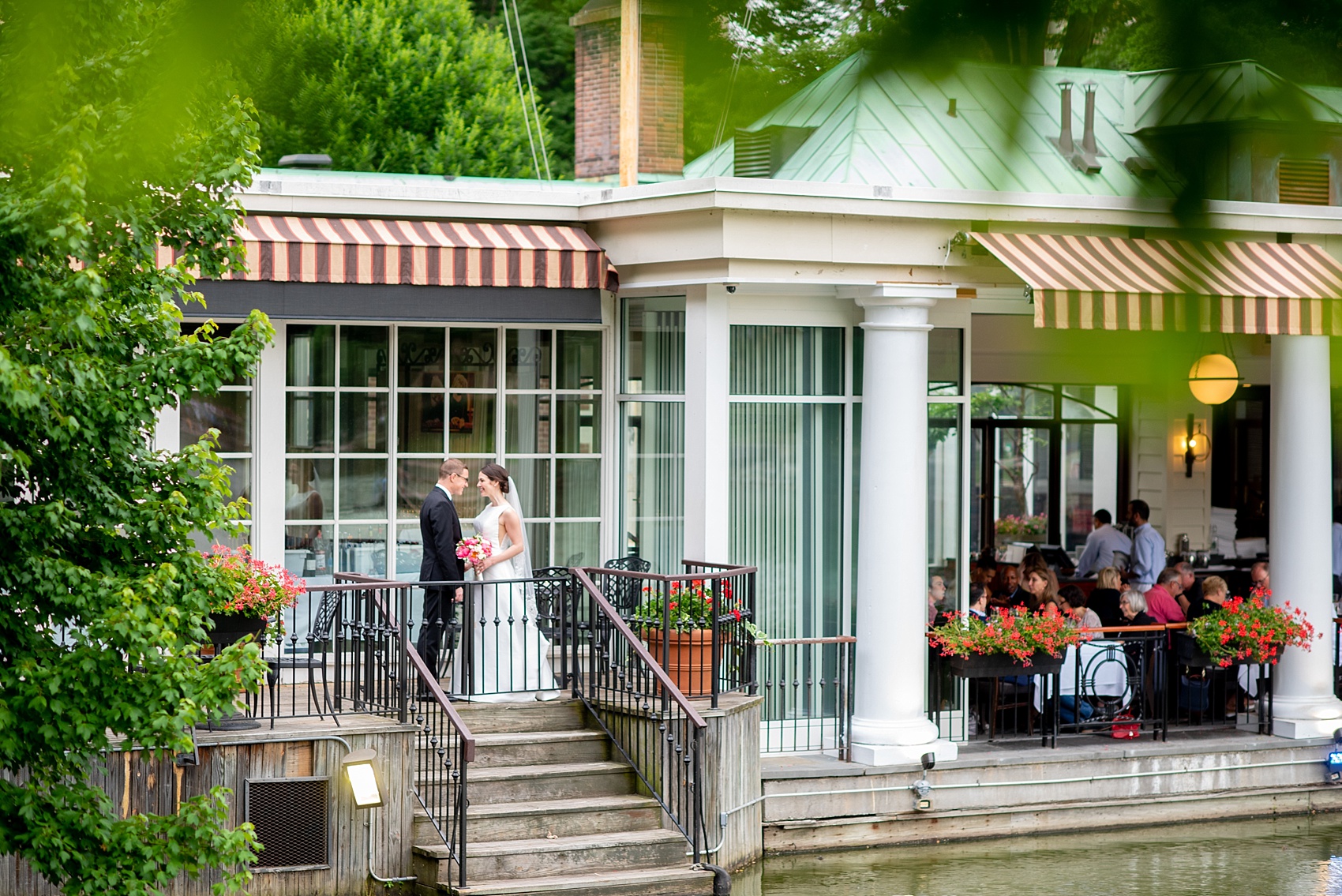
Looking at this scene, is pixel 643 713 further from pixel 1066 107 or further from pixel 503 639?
pixel 1066 107

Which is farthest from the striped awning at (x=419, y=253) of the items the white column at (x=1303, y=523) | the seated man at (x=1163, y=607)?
the white column at (x=1303, y=523)

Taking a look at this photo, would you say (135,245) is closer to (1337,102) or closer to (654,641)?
(654,641)

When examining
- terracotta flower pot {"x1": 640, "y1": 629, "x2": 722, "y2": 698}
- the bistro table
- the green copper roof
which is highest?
the green copper roof

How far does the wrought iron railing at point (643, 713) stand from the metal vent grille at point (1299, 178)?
21.9 feet

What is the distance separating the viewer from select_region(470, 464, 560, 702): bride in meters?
9.67

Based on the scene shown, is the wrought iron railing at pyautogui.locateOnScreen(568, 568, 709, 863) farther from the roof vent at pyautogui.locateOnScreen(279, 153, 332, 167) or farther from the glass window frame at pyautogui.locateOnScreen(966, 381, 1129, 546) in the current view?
the glass window frame at pyautogui.locateOnScreen(966, 381, 1129, 546)

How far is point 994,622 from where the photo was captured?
1058 cm

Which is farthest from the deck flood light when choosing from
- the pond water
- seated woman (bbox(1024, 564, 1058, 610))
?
seated woman (bbox(1024, 564, 1058, 610))

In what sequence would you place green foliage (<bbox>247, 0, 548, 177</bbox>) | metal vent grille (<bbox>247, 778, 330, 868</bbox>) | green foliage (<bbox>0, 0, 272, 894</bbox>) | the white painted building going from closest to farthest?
green foliage (<bbox>0, 0, 272, 894</bbox>), metal vent grille (<bbox>247, 778, 330, 868</bbox>), the white painted building, green foliage (<bbox>247, 0, 548, 177</bbox>)

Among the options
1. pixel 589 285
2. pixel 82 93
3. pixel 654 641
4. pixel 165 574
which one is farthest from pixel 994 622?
pixel 82 93

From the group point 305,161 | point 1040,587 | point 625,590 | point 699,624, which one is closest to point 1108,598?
point 1040,587

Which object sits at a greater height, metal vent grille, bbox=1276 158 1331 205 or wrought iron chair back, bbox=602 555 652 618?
metal vent grille, bbox=1276 158 1331 205

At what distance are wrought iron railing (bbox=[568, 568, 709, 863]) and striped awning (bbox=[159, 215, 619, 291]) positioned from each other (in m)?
2.15

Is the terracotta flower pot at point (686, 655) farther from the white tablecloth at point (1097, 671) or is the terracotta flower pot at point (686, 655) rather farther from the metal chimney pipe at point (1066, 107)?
the metal chimney pipe at point (1066, 107)
